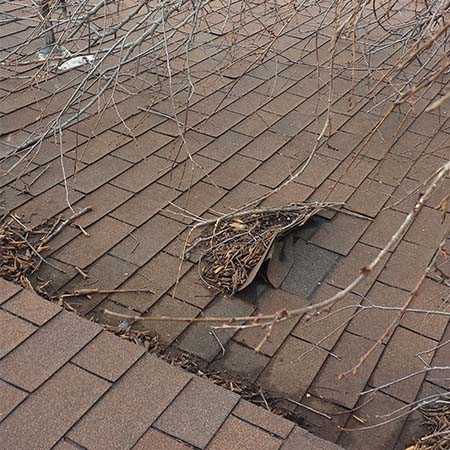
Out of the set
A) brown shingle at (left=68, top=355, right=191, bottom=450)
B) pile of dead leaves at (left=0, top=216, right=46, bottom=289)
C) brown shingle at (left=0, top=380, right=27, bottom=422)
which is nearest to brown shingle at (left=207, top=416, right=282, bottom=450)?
brown shingle at (left=68, top=355, right=191, bottom=450)

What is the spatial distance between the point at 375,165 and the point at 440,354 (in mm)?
1536

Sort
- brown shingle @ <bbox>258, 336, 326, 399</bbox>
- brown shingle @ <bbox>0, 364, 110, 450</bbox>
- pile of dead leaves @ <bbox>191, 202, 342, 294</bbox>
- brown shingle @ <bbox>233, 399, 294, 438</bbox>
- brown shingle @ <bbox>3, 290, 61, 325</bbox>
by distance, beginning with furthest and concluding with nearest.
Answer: pile of dead leaves @ <bbox>191, 202, 342, 294</bbox> < brown shingle @ <bbox>258, 336, 326, 399</bbox> < brown shingle @ <bbox>3, 290, 61, 325</bbox> < brown shingle @ <bbox>233, 399, 294, 438</bbox> < brown shingle @ <bbox>0, 364, 110, 450</bbox>

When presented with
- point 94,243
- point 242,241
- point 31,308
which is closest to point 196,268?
point 242,241

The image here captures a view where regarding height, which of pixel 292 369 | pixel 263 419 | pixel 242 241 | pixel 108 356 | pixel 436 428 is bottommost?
pixel 436 428

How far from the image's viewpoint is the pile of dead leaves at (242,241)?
124 inches

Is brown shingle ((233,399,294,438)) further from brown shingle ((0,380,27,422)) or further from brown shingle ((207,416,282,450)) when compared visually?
brown shingle ((0,380,27,422))

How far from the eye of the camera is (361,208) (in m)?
3.67

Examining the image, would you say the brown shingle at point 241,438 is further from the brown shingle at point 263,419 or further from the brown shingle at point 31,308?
the brown shingle at point 31,308

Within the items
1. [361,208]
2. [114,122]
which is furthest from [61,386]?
[114,122]

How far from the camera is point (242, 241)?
335cm

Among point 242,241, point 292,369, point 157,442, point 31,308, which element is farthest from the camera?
point 242,241

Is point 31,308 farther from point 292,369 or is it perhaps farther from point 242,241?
point 242,241

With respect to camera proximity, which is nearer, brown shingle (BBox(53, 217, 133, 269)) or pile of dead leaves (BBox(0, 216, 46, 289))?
pile of dead leaves (BBox(0, 216, 46, 289))

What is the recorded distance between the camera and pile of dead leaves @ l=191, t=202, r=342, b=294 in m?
3.15
